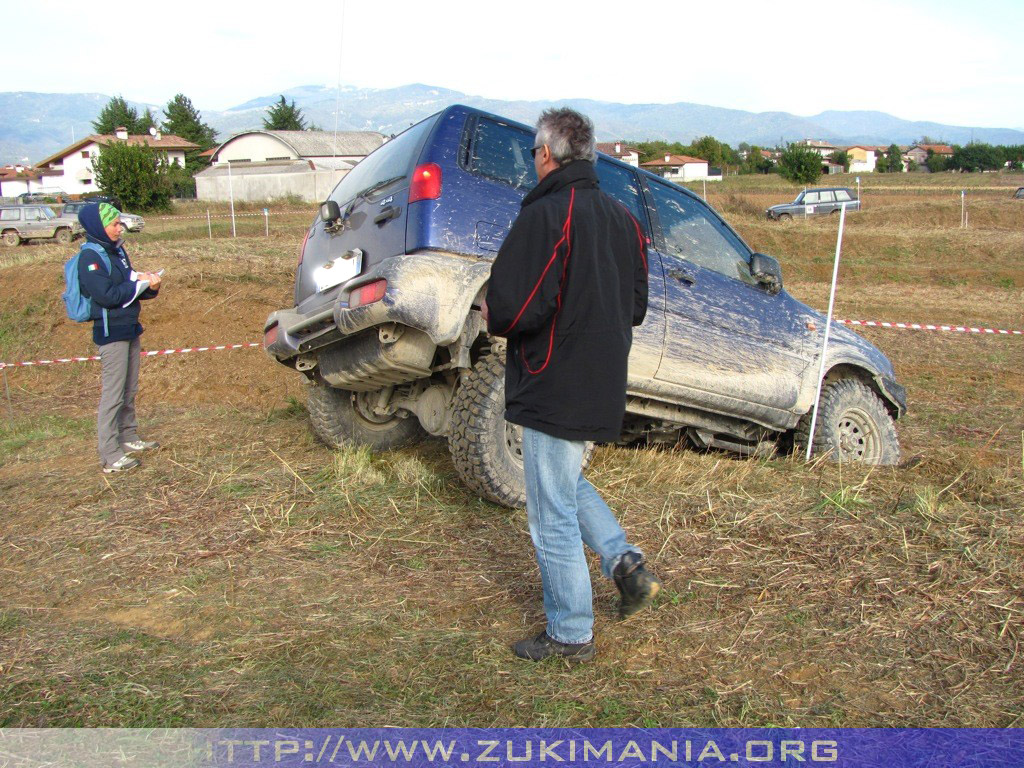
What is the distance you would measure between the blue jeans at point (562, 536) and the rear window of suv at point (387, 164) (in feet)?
6.86

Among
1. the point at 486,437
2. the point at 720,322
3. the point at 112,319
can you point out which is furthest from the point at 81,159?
the point at 486,437

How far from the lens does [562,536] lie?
9.27 ft

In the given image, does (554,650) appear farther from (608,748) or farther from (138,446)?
(138,446)

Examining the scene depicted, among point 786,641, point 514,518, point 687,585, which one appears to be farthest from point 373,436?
point 786,641

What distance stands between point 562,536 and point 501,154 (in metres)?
2.43

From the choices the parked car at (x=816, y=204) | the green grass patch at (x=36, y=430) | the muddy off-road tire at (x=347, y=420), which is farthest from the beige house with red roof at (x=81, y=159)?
the muddy off-road tire at (x=347, y=420)

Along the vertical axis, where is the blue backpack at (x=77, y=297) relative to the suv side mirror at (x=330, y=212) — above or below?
below

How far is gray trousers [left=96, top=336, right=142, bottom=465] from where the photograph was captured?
5.56 m

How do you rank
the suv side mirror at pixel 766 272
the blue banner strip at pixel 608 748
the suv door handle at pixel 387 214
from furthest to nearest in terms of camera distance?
the suv side mirror at pixel 766 272 < the suv door handle at pixel 387 214 < the blue banner strip at pixel 608 748

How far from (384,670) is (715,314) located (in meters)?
3.10

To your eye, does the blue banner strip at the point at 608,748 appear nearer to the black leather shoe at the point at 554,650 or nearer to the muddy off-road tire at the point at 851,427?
the black leather shoe at the point at 554,650

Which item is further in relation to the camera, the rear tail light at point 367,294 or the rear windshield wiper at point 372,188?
the rear windshield wiper at point 372,188

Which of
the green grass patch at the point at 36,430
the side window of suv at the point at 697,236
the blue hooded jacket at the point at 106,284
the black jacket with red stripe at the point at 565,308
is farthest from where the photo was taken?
the green grass patch at the point at 36,430

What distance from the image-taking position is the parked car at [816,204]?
3023cm
